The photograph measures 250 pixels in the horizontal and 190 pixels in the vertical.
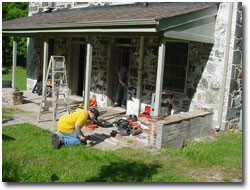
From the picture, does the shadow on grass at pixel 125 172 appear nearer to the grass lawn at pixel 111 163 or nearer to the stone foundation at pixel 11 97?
the grass lawn at pixel 111 163

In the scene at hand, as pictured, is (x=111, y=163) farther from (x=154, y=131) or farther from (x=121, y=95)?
(x=121, y=95)

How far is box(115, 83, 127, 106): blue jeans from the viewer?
11.1 m

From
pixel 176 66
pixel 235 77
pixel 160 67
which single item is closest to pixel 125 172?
pixel 160 67

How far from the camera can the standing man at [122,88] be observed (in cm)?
1079

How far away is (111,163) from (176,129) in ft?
6.71

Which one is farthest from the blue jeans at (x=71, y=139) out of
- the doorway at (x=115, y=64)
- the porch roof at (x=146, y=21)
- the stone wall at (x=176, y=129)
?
the doorway at (x=115, y=64)

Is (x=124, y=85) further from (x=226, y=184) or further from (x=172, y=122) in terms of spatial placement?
(x=226, y=184)

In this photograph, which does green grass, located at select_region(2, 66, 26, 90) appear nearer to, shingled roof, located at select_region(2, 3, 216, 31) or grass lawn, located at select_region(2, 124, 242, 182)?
shingled roof, located at select_region(2, 3, 216, 31)

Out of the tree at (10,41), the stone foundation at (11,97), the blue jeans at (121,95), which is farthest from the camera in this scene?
the tree at (10,41)

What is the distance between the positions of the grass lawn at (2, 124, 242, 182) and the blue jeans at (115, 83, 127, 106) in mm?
4270

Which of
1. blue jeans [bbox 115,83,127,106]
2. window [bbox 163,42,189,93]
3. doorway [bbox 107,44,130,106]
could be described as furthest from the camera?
doorway [bbox 107,44,130,106]

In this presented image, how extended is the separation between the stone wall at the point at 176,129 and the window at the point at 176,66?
54.5 inches

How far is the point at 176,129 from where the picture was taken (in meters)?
7.18

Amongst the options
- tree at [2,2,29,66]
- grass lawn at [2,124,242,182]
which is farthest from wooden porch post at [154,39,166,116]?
tree at [2,2,29,66]
